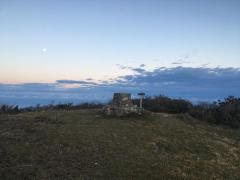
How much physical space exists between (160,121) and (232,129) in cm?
693

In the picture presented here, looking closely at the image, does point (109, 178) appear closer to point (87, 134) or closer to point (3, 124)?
point (87, 134)

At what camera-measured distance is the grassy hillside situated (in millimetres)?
16016

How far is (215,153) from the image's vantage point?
20688 millimetres

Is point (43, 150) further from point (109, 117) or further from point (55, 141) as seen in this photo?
point (109, 117)

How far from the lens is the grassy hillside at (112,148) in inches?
631

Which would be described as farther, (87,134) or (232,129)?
(232,129)

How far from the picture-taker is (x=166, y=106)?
32.7 m

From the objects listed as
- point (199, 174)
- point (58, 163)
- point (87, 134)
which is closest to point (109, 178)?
point (58, 163)

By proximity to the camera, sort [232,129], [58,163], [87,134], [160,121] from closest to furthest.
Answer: [58,163] → [87,134] → [160,121] → [232,129]

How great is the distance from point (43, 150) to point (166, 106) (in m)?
16.8

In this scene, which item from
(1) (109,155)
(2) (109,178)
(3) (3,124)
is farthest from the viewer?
(3) (3,124)

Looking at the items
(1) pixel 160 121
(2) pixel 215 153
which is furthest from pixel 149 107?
(2) pixel 215 153

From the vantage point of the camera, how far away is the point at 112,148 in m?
19.0

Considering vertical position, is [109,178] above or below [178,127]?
below
